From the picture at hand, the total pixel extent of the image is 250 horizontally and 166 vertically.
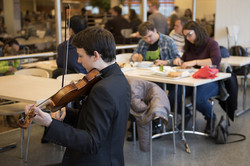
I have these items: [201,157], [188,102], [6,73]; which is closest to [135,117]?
[201,157]

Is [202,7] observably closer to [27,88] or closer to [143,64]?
[143,64]

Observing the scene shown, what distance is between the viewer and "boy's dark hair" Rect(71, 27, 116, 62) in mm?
1624

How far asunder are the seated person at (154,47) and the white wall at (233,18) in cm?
317

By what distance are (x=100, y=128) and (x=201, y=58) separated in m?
2.87

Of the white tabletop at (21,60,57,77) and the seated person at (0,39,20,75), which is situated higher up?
the seated person at (0,39,20,75)

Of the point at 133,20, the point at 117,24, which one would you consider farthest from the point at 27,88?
the point at 133,20

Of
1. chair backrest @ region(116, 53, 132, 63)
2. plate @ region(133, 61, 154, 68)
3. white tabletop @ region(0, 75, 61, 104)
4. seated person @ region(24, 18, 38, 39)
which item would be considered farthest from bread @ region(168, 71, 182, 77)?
seated person @ region(24, 18, 38, 39)

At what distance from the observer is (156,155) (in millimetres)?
3529

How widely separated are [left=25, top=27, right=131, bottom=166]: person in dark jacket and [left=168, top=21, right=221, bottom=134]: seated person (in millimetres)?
2372

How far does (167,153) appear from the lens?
3574mm

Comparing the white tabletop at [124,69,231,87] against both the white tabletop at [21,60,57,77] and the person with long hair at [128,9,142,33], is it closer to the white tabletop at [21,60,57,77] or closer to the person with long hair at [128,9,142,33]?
the white tabletop at [21,60,57,77]

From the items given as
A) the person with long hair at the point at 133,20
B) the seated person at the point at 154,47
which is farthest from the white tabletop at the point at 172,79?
the person with long hair at the point at 133,20

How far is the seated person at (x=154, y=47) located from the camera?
4.36 metres

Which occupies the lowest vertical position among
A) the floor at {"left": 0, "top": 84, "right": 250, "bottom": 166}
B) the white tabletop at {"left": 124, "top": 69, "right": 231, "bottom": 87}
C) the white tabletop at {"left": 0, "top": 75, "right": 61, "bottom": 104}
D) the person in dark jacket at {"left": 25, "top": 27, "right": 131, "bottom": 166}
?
the floor at {"left": 0, "top": 84, "right": 250, "bottom": 166}
